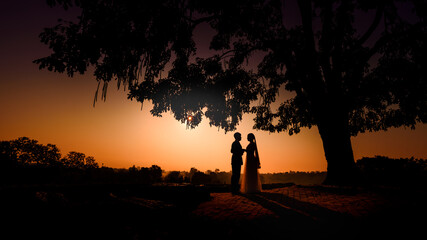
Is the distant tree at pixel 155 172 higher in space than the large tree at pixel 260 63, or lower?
lower

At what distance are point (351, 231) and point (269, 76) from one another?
1040cm

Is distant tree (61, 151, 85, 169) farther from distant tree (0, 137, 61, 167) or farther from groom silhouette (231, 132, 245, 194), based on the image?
groom silhouette (231, 132, 245, 194)

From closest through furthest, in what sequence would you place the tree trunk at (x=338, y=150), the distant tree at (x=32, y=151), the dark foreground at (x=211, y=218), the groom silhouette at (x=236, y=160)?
1. the dark foreground at (x=211, y=218)
2. the groom silhouette at (x=236, y=160)
3. the tree trunk at (x=338, y=150)
4. the distant tree at (x=32, y=151)

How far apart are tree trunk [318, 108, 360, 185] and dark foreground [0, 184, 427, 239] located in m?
3.54

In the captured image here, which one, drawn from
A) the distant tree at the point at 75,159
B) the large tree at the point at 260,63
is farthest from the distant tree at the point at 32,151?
the large tree at the point at 260,63

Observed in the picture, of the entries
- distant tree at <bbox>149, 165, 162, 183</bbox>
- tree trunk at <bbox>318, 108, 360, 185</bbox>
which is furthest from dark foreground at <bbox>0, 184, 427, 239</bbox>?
distant tree at <bbox>149, 165, 162, 183</bbox>

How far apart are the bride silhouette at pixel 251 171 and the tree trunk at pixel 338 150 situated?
13.1 ft

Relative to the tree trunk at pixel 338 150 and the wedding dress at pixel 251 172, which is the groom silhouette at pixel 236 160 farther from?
the tree trunk at pixel 338 150

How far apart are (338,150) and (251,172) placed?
4648mm

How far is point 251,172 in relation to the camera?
902 cm

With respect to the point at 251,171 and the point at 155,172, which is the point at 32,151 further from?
the point at 251,171

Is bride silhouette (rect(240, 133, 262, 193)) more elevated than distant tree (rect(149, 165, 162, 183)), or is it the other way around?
bride silhouette (rect(240, 133, 262, 193))

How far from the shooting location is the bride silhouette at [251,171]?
8.88 meters

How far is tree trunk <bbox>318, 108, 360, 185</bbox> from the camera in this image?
10086mm
